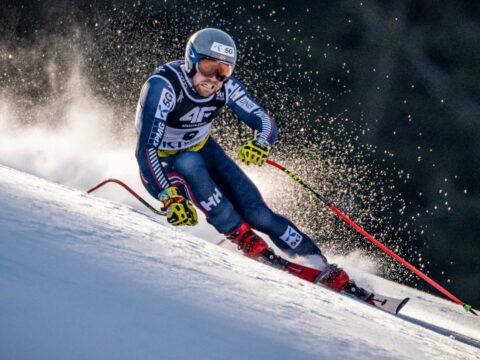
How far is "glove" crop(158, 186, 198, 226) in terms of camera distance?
3.04 m

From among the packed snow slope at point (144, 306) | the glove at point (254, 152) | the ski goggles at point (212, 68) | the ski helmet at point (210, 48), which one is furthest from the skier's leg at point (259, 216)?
the packed snow slope at point (144, 306)

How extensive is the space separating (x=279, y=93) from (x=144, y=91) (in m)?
5.26

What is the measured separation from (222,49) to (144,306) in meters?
2.44

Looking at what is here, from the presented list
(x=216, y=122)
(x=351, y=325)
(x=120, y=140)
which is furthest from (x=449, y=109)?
(x=351, y=325)

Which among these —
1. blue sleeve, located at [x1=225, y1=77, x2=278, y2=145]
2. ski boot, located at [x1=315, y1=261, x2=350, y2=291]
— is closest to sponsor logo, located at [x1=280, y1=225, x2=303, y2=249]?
ski boot, located at [x1=315, y1=261, x2=350, y2=291]

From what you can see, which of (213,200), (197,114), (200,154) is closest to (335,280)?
(213,200)

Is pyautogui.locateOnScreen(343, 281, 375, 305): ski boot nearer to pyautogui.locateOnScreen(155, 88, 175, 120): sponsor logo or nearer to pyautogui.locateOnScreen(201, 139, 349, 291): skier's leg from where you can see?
pyautogui.locateOnScreen(201, 139, 349, 291): skier's leg

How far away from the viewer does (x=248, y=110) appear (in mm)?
3816

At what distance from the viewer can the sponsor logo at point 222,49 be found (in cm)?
327

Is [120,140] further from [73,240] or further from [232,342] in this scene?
[232,342]

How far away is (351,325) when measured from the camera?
160 centimetres

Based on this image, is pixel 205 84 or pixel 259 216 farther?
pixel 259 216

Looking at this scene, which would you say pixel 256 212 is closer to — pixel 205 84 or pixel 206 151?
pixel 206 151

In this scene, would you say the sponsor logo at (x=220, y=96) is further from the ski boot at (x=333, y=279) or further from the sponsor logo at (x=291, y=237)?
the ski boot at (x=333, y=279)
